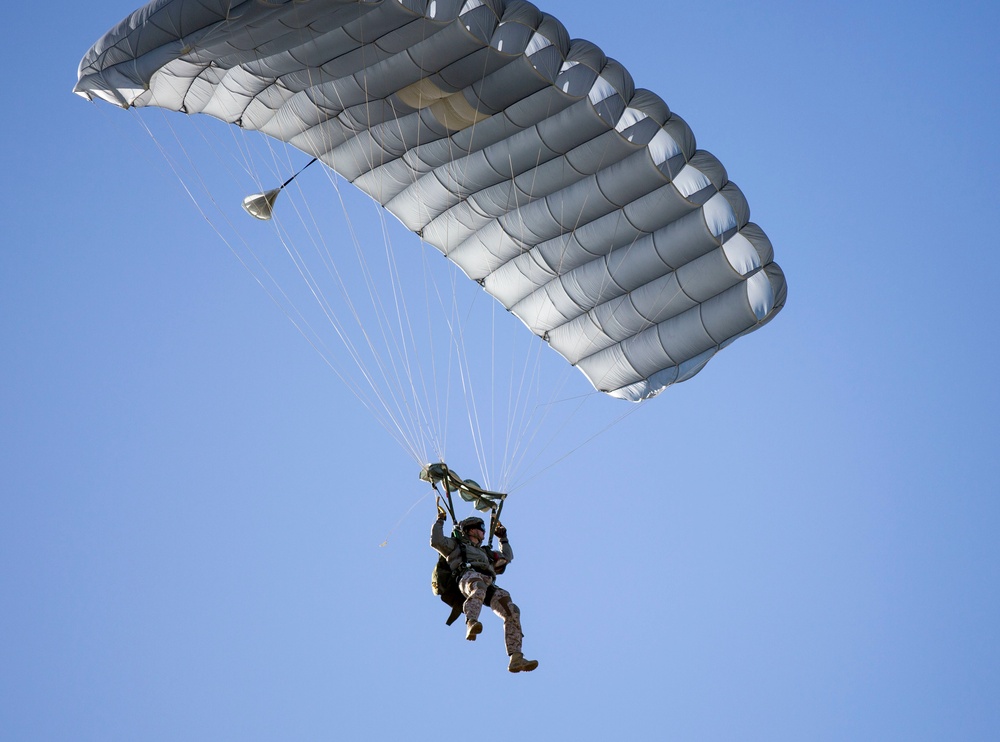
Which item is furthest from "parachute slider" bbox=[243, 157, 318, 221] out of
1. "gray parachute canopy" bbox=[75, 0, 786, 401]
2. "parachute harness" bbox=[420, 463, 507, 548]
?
"parachute harness" bbox=[420, 463, 507, 548]

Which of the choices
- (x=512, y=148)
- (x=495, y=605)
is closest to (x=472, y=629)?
(x=495, y=605)

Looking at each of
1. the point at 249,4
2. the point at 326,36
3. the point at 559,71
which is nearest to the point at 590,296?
the point at 559,71

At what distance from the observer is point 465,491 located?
12.1 metres

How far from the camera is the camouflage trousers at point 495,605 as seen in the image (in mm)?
11000

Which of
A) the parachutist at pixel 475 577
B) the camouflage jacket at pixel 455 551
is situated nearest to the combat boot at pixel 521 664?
the parachutist at pixel 475 577

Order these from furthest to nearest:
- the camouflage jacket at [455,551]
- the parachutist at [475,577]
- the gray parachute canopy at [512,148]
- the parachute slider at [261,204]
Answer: the parachute slider at [261,204] < the gray parachute canopy at [512,148] < the camouflage jacket at [455,551] < the parachutist at [475,577]

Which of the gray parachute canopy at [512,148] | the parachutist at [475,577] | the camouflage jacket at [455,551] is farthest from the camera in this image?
the gray parachute canopy at [512,148]

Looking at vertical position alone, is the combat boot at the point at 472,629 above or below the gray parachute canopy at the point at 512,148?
below

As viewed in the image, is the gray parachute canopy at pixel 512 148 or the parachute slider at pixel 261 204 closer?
the gray parachute canopy at pixel 512 148

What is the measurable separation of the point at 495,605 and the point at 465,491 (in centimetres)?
131

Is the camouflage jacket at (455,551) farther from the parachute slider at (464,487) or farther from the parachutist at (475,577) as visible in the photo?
the parachute slider at (464,487)

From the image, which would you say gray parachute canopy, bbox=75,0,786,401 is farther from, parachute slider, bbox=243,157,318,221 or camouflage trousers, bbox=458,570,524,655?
camouflage trousers, bbox=458,570,524,655

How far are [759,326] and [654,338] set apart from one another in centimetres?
108

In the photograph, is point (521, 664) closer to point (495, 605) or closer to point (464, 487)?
point (495, 605)
